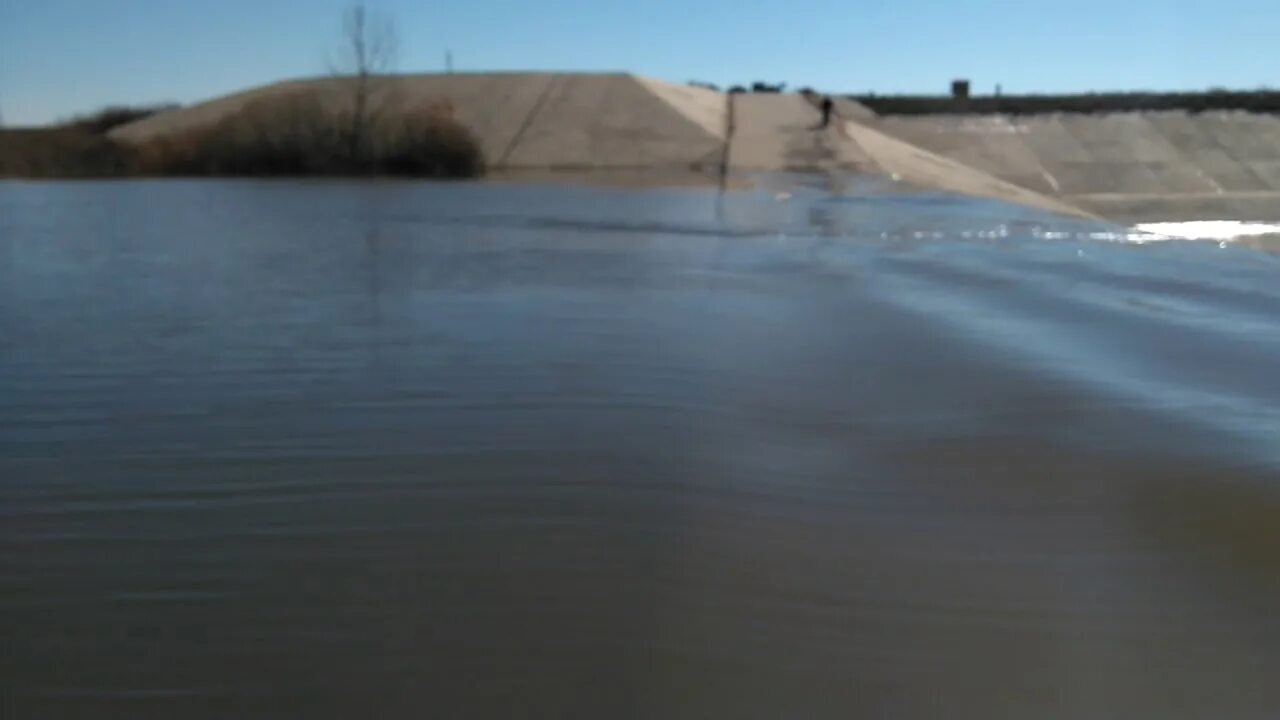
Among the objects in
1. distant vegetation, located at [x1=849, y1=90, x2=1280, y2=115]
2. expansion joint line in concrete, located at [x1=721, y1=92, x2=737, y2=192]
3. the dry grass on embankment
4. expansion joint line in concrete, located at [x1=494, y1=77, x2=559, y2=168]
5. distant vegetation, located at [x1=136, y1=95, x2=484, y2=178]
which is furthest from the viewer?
distant vegetation, located at [x1=849, y1=90, x2=1280, y2=115]

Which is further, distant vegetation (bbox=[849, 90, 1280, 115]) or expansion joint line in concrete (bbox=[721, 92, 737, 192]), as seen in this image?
distant vegetation (bbox=[849, 90, 1280, 115])

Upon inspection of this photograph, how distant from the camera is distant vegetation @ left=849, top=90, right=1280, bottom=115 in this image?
51594mm

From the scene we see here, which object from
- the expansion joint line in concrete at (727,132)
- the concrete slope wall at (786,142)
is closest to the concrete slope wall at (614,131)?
the expansion joint line in concrete at (727,132)

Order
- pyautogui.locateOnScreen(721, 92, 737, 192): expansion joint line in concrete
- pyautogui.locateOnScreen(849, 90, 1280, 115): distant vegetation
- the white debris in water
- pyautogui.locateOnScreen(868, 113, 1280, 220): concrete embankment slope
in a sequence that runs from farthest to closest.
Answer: pyautogui.locateOnScreen(849, 90, 1280, 115): distant vegetation → pyautogui.locateOnScreen(868, 113, 1280, 220): concrete embankment slope → pyautogui.locateOnScreen(721, 92, 737, 192): expansion joint line in concrete → the white debris in water

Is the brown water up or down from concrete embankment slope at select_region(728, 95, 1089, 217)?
down

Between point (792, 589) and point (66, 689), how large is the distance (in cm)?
228

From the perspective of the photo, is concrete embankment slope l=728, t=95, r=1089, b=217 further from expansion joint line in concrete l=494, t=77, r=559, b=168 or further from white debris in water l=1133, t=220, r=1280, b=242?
expansion joint line in concrete l=494, t=77, r=559, b=168

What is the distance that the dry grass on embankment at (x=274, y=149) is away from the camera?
3512 cm

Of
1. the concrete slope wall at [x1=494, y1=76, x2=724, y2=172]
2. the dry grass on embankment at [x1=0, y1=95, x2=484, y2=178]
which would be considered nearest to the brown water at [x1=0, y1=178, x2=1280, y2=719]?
the concrete slope wall at [x1=494, y1=76, x2=724, y2=172]

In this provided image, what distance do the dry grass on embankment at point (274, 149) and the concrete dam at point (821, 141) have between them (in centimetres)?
168

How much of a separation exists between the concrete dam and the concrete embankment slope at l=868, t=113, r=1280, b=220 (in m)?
0.07

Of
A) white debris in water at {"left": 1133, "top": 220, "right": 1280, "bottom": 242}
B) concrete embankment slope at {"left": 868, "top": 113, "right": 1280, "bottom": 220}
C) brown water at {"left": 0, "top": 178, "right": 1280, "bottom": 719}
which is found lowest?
brown water at {"left": 0, "top": 178, "right": 1280, "bottom": 719}

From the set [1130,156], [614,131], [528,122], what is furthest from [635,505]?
[1130,156]

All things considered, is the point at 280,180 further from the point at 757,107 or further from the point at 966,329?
the point at 966,329
